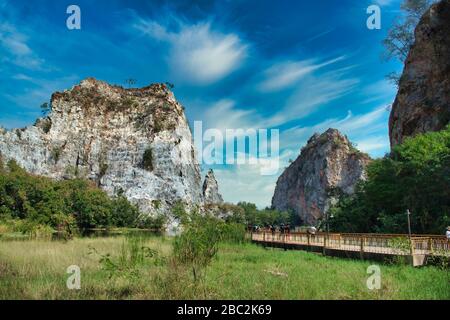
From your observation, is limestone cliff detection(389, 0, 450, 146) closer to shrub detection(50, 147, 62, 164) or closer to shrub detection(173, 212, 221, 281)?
shrub detection(173, 212, 221, 281)

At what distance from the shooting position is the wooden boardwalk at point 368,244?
1293 centimetres

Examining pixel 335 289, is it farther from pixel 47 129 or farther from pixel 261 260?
pixel 47 129

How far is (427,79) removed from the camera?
33.3m

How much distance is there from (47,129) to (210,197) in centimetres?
5162

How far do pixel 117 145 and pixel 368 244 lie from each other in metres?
80.6

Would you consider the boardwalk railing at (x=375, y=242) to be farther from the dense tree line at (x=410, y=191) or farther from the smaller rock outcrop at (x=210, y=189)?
the smaller rock outcrop at (x=210, y=189)

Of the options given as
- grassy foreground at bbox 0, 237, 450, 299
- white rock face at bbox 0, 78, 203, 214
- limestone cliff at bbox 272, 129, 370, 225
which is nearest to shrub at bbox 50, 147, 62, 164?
white rock face at bbox 0, 78, 203, 214

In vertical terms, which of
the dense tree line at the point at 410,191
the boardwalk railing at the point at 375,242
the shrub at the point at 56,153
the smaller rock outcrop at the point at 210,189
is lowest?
the boardwalk railing at the point at 375,242

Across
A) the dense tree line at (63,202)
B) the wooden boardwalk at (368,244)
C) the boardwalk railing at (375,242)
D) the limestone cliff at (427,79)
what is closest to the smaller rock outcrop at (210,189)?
the dense tree line at (63,202)

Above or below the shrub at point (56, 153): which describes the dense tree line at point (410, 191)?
below

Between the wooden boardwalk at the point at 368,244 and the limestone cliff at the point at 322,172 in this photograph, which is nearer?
the wooden boardwalk at the point at 368,244

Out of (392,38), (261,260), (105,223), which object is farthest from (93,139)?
(261,260)

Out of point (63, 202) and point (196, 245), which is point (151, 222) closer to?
point (63, 202)

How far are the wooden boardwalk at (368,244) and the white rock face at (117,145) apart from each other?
60.3m
